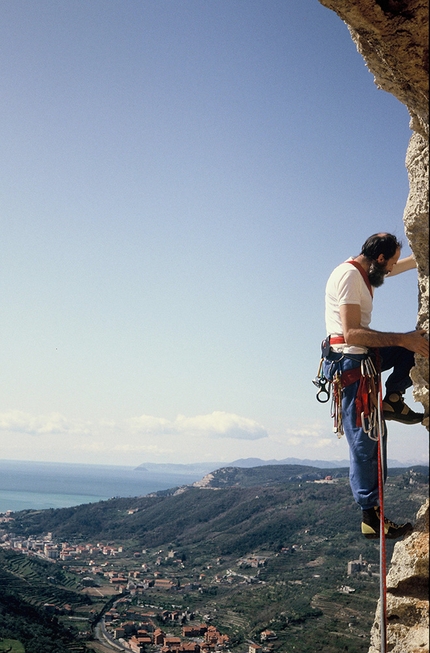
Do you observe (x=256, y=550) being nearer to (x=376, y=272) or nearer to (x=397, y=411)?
(x=397, y=411)

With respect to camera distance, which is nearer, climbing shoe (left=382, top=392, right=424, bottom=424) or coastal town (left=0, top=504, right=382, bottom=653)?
climbing shoe (left=382, top=392, right=424, bottom=424)

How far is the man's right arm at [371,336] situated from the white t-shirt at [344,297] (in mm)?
85

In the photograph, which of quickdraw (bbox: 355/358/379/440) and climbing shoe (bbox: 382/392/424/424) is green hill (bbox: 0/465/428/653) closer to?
climbing shoe (bbox: 382/392/424/424)

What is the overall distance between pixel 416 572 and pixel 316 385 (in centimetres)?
171

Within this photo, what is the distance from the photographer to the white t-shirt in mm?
4461

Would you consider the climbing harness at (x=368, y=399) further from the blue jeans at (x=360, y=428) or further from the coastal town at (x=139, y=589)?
the coastal town at (x=139, y=589)

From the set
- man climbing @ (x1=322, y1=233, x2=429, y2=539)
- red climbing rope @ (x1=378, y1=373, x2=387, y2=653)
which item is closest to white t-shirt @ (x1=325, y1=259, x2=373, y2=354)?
man climbing @ (x1=322, y1=233, x2=429, y2=539)

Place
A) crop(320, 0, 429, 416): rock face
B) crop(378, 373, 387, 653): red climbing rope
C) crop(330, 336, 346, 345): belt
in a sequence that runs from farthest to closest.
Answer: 1. crop(330, 336, 346, 345): belt
2. crop(378, 373, 387, 653): red climbing rope
3. crop(320, 0, 429, 416): rock face

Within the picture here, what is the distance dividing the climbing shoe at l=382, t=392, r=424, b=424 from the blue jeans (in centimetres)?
→ 7

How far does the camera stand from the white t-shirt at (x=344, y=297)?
4461mm

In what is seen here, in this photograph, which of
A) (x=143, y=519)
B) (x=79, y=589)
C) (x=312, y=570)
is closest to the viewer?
(x=312, y=570)

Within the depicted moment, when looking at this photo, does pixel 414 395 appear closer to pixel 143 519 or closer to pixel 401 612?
pixel 401 612

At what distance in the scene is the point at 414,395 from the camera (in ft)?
12.9

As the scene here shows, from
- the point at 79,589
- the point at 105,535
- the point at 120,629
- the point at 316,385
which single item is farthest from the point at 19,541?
the point at 316,385
